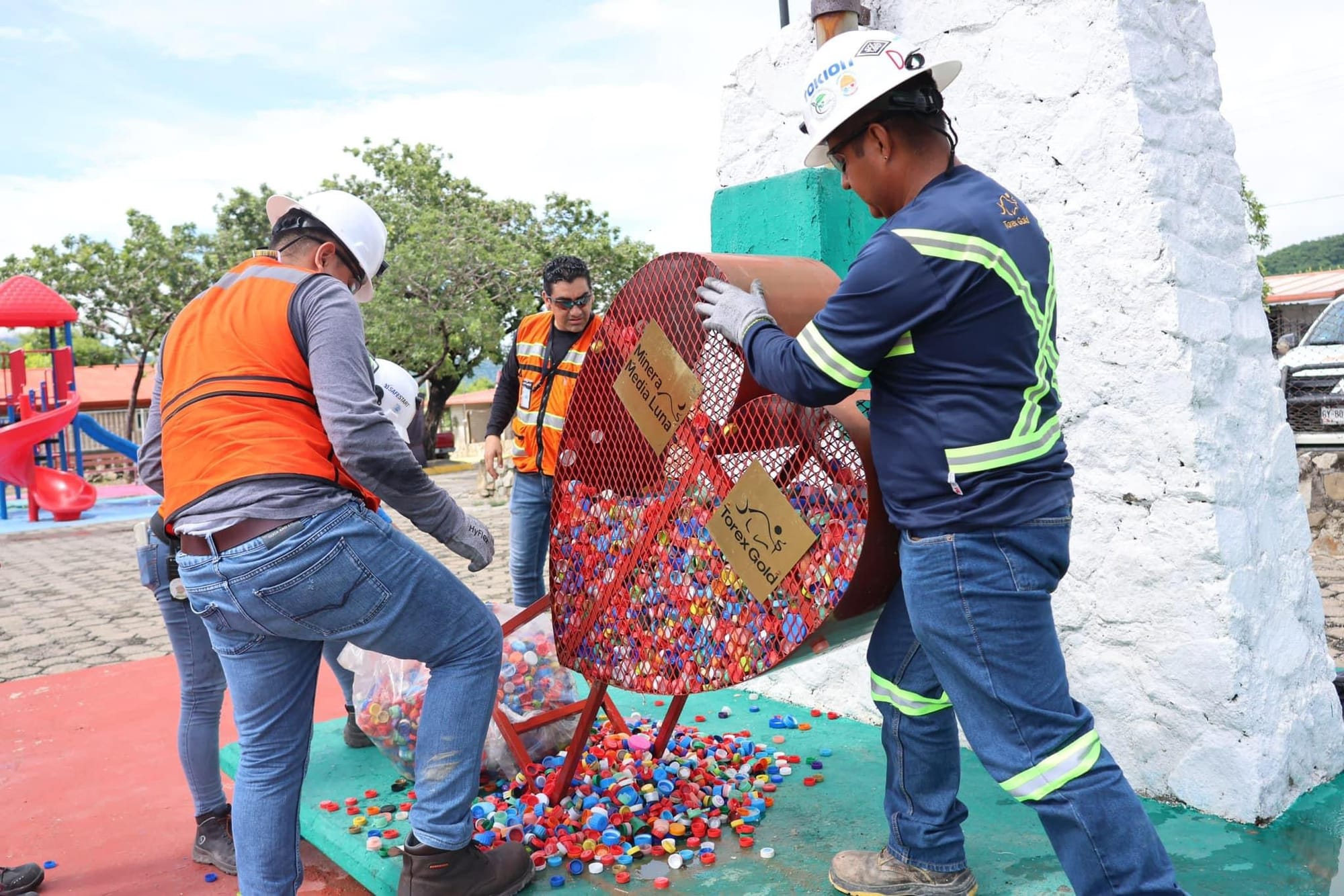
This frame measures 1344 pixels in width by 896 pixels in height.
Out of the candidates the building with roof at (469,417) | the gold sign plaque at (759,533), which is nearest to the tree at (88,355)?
the building with roof at (469,417)

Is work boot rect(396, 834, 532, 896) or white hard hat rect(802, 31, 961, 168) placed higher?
white hard hat rect(802, 31, 961, 168)

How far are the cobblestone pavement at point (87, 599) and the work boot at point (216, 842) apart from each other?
346 centimetres

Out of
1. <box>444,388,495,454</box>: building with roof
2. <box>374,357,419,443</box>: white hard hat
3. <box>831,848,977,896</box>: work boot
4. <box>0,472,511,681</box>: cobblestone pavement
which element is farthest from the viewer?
<box>444,388,495,454</box>: building with roof

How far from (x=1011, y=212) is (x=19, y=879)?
3.36 m

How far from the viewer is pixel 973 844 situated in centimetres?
294

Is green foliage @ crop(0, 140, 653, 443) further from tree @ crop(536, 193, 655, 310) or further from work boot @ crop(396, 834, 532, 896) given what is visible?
work boot @ crop(396, 834, 532, 896)

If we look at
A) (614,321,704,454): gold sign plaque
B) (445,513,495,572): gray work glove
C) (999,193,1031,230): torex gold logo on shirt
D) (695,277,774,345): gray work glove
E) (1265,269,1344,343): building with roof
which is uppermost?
(1265,269,1344,343): building with roof

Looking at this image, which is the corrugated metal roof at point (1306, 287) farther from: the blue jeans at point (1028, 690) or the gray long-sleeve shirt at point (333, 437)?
the gray long-sleeve shirt at point (333, 437)

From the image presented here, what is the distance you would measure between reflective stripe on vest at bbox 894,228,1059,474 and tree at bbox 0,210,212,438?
102 ft

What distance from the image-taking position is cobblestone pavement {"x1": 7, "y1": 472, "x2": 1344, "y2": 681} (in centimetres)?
645

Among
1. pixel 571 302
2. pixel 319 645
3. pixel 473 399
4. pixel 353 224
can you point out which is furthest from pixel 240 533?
pixel 473 399

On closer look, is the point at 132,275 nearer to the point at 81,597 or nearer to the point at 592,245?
the point at 592,245

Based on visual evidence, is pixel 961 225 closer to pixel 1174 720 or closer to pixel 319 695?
pixel 1174 720

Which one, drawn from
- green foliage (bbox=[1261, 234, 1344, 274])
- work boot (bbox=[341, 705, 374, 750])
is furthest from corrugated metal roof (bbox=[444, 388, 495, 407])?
green foliage (bbox=[1261, 234, 1344, 274])
